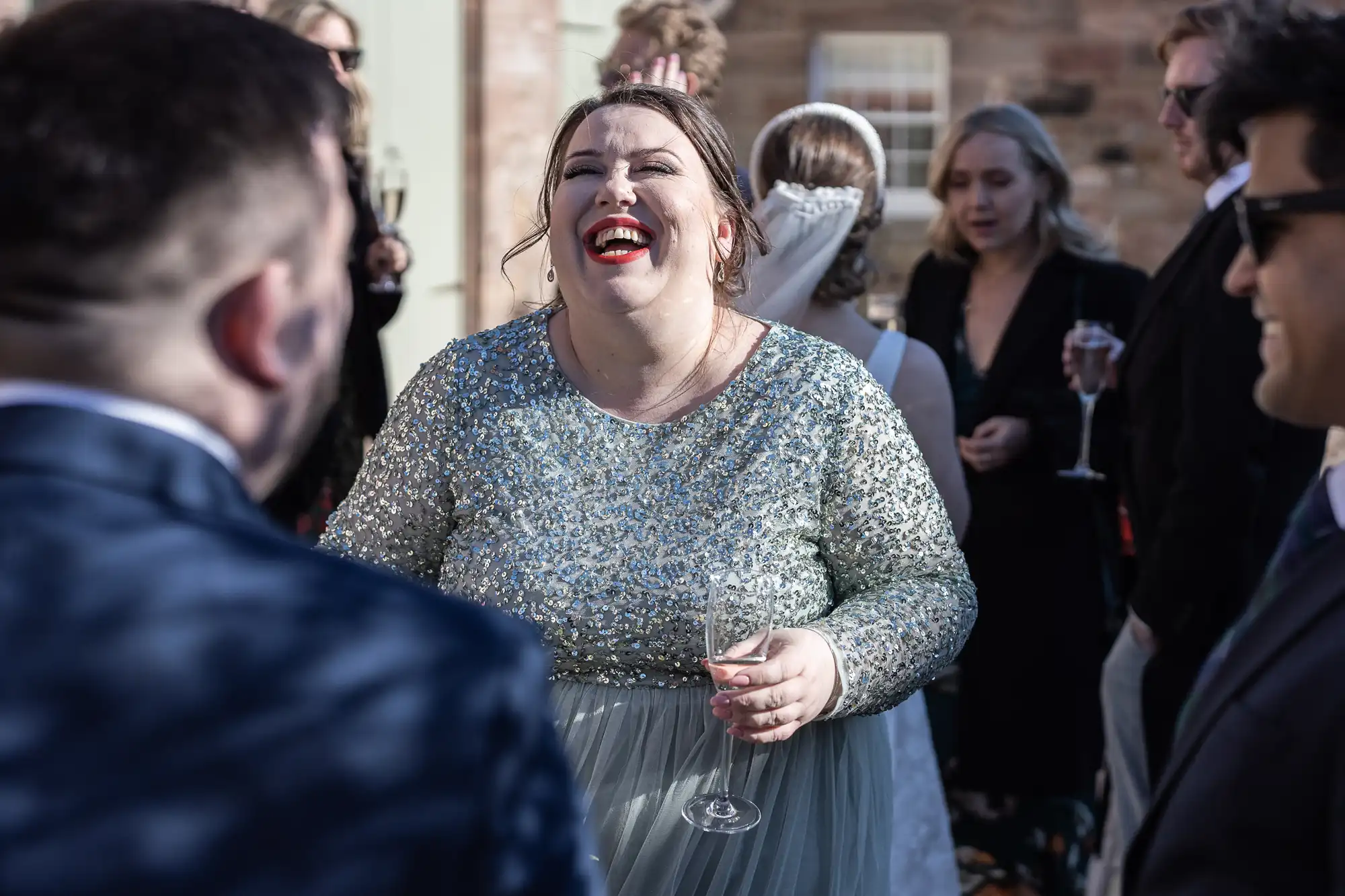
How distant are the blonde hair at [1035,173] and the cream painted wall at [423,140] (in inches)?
146

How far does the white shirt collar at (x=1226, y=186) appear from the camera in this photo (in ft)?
13.7

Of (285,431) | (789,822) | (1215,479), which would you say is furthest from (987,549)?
(285,431)

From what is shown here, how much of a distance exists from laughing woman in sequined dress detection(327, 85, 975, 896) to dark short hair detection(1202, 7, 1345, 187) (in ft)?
3.19

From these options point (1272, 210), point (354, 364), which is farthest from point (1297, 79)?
point (354, 364)

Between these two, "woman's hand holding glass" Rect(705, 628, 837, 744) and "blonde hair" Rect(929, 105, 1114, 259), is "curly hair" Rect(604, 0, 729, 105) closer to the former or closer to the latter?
"blonde hair" Rect(929, 105, 1114, 259)

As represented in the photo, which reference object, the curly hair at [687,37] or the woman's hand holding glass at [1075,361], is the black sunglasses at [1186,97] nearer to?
the woman's hand holding glass at [1075,361]

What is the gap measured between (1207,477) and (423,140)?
563 cm

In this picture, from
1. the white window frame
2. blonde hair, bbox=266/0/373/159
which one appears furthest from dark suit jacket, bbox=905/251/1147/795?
the white window frame

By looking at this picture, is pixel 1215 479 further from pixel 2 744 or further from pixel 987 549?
Answer: pixel 2 744

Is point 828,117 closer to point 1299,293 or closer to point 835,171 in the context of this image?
point 835,171

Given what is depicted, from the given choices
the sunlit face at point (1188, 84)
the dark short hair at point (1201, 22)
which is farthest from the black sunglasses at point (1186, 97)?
the dark short hair at point (1201, 22)

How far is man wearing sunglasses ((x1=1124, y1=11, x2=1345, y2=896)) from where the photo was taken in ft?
4.77

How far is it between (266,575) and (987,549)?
3767mm

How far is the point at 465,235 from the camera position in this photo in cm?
880
